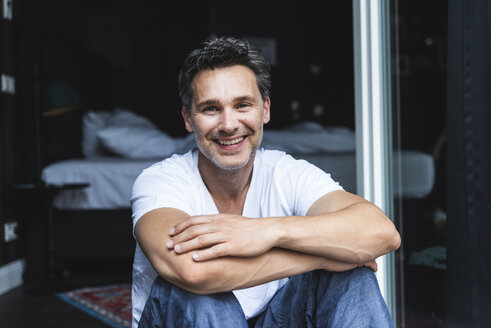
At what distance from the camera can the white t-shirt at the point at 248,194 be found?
1424 millimetres

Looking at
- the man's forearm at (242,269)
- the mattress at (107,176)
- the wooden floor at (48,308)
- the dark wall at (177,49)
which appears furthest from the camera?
the dark wall at (177,49)

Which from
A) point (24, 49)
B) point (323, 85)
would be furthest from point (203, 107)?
point (323, 85)

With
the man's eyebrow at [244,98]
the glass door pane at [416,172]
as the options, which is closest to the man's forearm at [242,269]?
the man's eyebrow at [244,98]

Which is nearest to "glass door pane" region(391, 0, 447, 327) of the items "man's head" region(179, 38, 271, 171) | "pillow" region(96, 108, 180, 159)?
"man's head" region(179, 38, 271, 171)

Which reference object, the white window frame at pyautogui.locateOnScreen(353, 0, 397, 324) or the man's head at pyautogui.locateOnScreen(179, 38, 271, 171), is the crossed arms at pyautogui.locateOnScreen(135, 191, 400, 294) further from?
the white window frame at pyautogui.locateOnScreen(353, 0, 397, 324)

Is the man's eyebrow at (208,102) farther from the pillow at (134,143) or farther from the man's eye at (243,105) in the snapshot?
the pillow at (134,143)

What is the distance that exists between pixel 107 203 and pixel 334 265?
2.64 meters

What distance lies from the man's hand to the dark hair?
533 millimetres

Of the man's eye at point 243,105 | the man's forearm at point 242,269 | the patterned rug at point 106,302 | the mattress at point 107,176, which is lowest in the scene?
the patterned rug at point 106,302

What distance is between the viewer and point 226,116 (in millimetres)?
1544

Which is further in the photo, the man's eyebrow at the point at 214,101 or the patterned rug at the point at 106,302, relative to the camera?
the patterned rug at the point at 106,302

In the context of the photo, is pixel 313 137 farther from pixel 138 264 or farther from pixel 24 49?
pixel 138 264

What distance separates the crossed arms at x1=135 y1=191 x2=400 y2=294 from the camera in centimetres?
119

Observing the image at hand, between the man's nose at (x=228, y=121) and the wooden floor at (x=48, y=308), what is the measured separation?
60.7 inches
